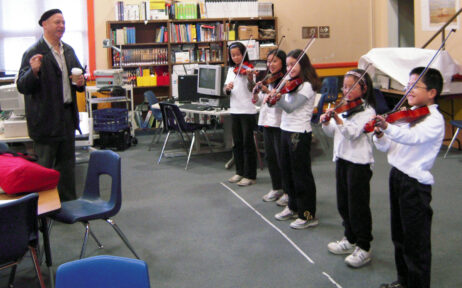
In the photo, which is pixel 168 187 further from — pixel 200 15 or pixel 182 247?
pixel 200 15

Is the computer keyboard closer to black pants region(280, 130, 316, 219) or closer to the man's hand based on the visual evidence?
black pants region(280, 130, 316, 219)

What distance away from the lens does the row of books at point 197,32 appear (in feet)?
27.8

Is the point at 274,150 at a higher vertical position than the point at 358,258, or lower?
higher

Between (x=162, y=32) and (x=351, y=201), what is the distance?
606 centimetres

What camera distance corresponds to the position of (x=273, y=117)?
4.20 metres

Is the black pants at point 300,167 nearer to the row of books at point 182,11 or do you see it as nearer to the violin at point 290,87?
the violin at point 290,87

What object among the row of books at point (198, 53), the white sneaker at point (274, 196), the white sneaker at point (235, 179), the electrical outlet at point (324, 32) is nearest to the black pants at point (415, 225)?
the white sneaker at point (274, 196)

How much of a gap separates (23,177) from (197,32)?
20.7 feet

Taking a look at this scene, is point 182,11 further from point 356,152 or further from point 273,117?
point 356,152

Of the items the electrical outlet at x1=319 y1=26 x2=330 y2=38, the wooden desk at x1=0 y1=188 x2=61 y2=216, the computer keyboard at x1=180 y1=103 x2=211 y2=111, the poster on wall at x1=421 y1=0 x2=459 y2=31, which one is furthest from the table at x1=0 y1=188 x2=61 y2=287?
the electrical outlet at x1=319 y1=26 x2=330 y2=38

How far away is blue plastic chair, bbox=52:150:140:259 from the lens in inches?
122

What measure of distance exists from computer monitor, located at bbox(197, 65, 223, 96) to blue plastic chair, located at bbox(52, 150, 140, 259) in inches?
115

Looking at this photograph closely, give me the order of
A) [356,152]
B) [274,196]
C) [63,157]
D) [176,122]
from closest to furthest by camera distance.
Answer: [356,152]
[63,157]
[274,196]
[176,122]

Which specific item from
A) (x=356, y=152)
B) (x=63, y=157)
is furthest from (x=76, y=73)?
(x=356, y=152)
